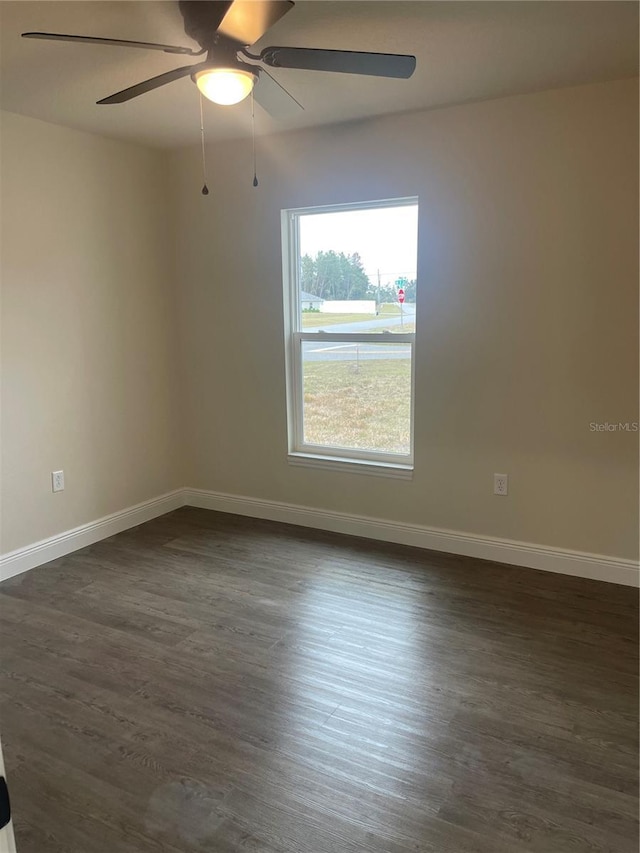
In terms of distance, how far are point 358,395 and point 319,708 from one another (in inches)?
78.1

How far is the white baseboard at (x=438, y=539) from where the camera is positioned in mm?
3053

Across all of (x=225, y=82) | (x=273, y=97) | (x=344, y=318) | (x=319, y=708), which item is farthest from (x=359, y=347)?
(x=319, y=708)

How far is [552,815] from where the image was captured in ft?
5.53

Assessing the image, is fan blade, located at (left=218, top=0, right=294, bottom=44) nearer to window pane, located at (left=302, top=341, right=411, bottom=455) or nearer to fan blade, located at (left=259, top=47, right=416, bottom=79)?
fan blade, located at (left=259, top=47, right=416, bottom=79)

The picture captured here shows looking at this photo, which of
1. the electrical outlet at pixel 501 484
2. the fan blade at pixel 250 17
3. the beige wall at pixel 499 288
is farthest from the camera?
the electrical outlet at pixel 501 484

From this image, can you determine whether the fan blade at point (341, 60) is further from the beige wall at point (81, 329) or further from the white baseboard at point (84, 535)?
the white baseboard at point (84, 535)

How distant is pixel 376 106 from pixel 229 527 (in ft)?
8.58

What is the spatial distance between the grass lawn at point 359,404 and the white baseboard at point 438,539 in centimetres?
47

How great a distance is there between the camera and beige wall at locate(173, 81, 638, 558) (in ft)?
9.24

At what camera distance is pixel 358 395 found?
3684mm

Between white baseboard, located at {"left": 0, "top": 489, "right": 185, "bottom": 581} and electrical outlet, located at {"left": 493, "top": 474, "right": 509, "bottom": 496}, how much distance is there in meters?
2.26

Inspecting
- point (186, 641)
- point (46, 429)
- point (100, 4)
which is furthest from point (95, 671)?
point (100, 4)

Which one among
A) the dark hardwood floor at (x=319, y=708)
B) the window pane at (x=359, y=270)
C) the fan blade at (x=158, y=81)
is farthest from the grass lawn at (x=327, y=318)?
the fan blade at (x=158, y=81)

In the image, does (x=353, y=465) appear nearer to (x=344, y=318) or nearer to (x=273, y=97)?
(x=344, y=318)
